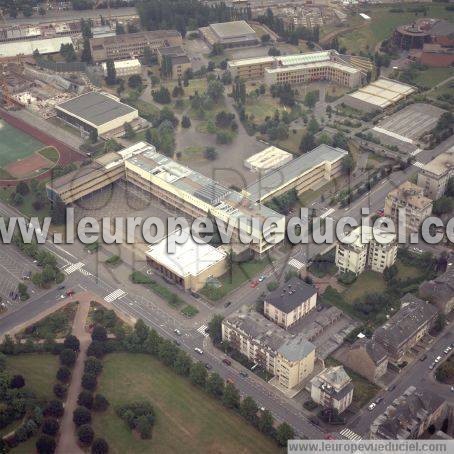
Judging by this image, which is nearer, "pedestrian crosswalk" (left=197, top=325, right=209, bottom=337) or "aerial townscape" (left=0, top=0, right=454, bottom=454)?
"aerial townscape" (left=0, top=0, right=454, bottom=454)

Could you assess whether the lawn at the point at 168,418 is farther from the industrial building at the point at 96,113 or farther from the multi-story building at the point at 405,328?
the industrial building at the point at 96,113

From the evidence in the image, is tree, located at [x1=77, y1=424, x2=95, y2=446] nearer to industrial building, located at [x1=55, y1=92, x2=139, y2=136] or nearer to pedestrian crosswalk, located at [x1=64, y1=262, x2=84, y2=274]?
pedestrian crosswalk, located at [x1=64, y1=262, x2=84, y2=274]

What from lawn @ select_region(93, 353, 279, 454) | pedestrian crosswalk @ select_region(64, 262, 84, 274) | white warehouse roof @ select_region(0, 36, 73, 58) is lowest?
lawn @ select_region(93, 353, 279, 454)

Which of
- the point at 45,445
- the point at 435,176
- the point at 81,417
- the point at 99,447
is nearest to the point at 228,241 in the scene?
the point at 435,176

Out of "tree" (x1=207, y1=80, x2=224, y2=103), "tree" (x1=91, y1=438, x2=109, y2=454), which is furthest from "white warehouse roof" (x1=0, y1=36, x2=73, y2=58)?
"tree" (x1=91, y1=438, x2=109, y2=454)

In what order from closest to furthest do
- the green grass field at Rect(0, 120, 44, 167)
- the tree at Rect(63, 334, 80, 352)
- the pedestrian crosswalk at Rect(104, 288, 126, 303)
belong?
the tree at Rect(63, 334, 80, 352)
the pedestrian crosswalk at Rect(104, 288, 126, 303)
the green grass field at Rect(0, 120, 44, 167)

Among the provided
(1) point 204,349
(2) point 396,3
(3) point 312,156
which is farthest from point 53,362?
(2) point 396,3

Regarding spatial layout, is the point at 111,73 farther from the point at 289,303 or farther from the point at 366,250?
the point at 289,303

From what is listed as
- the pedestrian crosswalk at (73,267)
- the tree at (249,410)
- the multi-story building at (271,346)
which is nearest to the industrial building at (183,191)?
the pedestrian crosswalk at (73,267)
